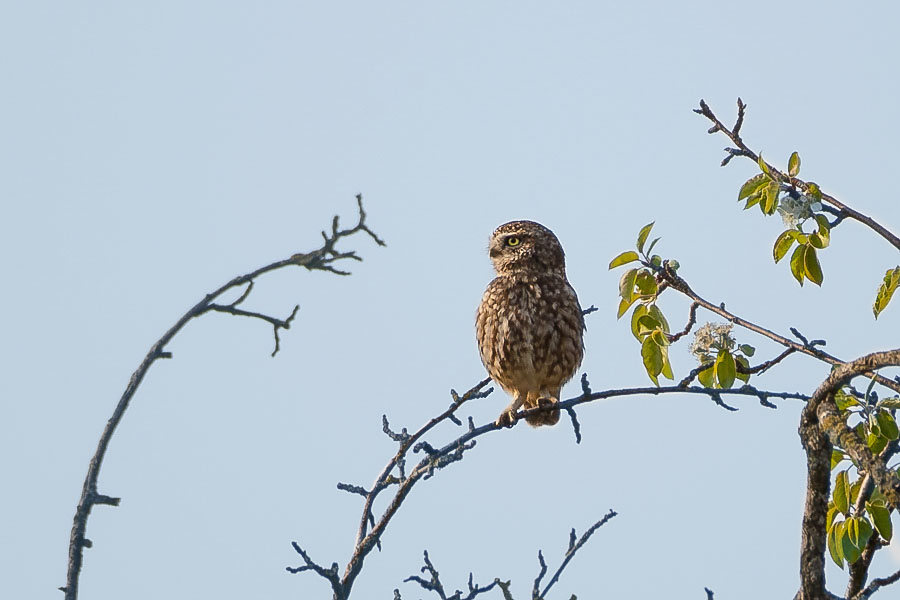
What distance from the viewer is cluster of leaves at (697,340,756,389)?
4535 mm

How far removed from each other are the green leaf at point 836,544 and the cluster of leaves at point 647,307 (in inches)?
35.6

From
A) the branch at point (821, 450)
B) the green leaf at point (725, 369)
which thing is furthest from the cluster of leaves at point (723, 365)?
the branch at point (821, 450)

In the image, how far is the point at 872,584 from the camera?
3.46 m

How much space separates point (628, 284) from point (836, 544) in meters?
1.23

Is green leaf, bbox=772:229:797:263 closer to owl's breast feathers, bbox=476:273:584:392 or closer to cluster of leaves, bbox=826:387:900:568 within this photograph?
cluster of leaves, bbox=826:387:900:568

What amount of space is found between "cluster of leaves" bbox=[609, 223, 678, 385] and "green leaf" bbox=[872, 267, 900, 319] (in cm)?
75

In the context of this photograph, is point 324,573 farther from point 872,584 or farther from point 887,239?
point 887,239

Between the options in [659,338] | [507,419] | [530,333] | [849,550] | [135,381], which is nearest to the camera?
[135,381]

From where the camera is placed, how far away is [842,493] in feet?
13.3

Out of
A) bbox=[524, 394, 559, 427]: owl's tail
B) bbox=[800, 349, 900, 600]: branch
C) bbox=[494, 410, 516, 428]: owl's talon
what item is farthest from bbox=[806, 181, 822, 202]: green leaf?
bbox=[524, 394, 559, 427]: owl's tail

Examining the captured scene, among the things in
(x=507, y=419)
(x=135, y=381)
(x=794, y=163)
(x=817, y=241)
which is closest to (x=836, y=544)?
(x=817, y=241)

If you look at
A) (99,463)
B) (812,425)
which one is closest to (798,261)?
(812,425)

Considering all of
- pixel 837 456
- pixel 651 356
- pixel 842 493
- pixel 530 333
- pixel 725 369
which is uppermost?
pixel 530 333

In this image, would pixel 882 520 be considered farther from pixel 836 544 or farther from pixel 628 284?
pixel 628 284
